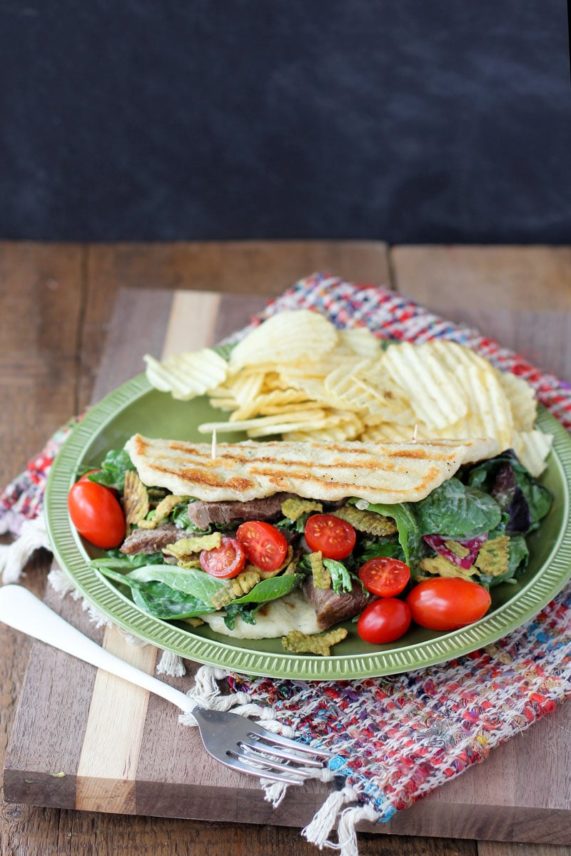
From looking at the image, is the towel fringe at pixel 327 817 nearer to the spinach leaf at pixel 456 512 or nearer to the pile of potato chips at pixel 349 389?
the spinach leaf at pixel 456 512

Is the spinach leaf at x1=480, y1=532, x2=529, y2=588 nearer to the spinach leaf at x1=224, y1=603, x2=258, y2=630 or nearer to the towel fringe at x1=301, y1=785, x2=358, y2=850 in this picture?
the spinach leaf at x1=224, y1=603, x2=258, y2=630

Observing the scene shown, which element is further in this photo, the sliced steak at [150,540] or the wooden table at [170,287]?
the wooden table at [170,287]

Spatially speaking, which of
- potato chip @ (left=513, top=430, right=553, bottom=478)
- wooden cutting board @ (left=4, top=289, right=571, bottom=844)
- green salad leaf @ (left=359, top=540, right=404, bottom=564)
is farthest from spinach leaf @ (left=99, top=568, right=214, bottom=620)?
potato chip @ (left=513, top=430, right=553, bottom=478)

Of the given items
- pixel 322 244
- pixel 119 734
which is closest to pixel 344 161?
pixel 322 244

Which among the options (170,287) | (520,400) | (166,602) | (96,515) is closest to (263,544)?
(166,602)

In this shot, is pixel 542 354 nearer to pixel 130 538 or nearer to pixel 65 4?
pixel 130 538

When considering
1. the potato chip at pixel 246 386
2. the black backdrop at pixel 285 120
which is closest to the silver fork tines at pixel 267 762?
the potato chip at pixel 246 386
